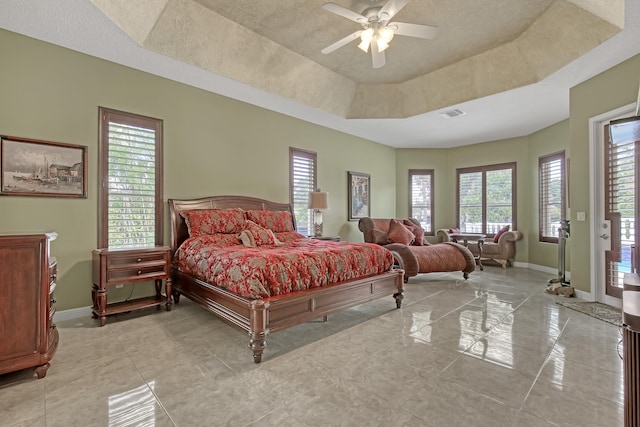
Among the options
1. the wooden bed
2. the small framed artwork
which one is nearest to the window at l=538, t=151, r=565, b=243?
the small framed artwork

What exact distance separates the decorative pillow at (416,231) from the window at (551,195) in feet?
8.73

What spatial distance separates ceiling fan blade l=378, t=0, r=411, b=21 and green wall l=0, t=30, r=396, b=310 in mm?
2696

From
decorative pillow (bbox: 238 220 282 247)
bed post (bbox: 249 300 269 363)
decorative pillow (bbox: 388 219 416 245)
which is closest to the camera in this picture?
bed post (bbox: 249 300 269 363)

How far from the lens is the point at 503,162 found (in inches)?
278

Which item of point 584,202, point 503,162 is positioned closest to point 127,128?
point 584,202

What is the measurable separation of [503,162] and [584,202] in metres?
3.17

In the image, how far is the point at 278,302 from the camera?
248 cm

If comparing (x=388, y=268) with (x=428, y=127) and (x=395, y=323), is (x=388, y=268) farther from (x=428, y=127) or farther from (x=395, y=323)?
(x=428, y=127)

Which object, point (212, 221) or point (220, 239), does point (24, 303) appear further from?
point (212, 221)

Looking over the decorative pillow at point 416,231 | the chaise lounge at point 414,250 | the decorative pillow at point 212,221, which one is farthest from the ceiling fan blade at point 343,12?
the decorative pillow at point 416,231

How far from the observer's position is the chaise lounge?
4867mm

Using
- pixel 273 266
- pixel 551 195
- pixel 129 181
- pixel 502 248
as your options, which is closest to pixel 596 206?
pixel 551 195

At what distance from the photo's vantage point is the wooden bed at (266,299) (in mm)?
2366

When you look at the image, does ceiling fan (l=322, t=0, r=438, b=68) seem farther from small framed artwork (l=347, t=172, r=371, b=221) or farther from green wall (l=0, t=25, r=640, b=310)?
small framed artwork (l=347, t=172, r=371, b=221)
